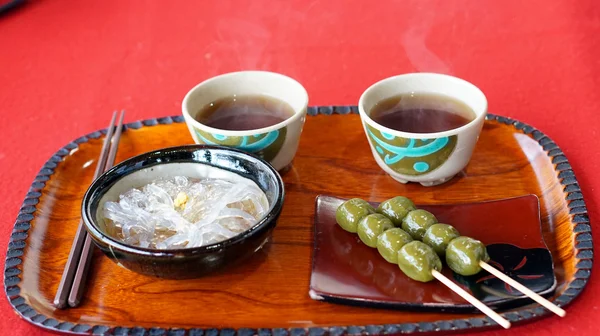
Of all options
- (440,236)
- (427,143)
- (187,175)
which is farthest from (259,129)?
(440,236)

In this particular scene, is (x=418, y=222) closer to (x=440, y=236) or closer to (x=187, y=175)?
(x=440, y=236)

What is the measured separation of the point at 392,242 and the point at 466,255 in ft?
0.49

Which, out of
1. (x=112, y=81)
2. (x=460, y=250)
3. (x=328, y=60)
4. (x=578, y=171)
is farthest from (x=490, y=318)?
(x=112, y=81)

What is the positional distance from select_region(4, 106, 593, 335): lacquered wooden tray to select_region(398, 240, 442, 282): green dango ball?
8 centimetres

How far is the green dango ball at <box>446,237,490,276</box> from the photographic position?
3.80 ft

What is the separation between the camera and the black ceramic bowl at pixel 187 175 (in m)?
1.15

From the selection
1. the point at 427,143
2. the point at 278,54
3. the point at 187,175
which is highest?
the point at 427,143

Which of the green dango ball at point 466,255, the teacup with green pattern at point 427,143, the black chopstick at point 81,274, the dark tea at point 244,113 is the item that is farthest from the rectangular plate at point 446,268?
the black chopstick at point 81,274

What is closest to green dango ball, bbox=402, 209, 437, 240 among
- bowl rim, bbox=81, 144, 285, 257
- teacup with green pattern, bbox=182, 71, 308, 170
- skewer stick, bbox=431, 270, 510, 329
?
skewer stick, bbox=431, 270, 510, 329

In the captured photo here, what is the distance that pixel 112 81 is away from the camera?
2473 millimetres

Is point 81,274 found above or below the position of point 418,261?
below

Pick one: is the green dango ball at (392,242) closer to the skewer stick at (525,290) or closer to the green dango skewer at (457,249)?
the green dango skewer at (457,249)

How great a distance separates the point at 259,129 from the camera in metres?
1.50

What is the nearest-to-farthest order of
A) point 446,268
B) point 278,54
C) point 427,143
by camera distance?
1. point 446,268
2. point 427,143
3. point 278,54
